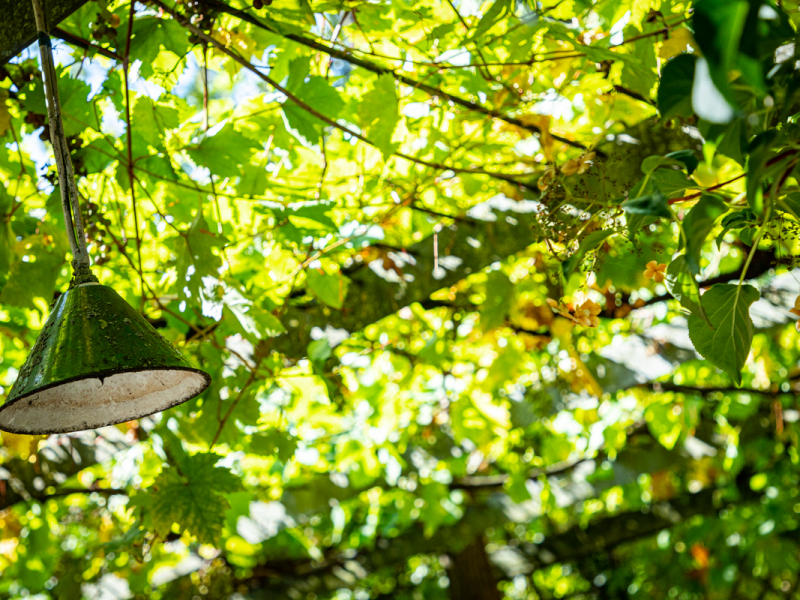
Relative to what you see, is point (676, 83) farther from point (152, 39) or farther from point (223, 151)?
point (152, 39)

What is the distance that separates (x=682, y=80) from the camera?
48 cm

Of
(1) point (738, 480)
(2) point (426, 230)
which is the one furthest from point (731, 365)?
(1) point (738, 480)

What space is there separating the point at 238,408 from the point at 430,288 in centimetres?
62

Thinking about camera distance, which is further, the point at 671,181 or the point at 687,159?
the point at 671,181

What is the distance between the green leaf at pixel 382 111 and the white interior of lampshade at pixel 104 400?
0.64 m

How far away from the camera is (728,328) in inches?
27.0

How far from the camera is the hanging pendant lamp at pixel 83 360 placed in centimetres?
65

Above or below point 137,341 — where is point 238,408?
below

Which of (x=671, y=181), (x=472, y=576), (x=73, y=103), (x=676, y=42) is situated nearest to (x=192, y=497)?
(x=73, y=103)

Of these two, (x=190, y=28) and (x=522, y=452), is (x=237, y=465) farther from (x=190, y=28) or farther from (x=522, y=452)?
(x=190, y=28)

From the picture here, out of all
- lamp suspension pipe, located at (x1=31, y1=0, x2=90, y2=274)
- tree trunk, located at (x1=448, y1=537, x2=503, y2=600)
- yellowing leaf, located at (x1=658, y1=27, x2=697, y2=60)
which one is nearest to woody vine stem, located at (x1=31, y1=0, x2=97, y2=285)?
lamp suspension pipe, located at (x1=31, y1=0, x2=90, y2=274)

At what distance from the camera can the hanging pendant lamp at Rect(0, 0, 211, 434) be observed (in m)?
0.65

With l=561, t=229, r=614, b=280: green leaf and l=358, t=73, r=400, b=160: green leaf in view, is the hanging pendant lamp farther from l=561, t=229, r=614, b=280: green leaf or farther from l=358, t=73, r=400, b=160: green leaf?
l=358, t=73, r=400, b=160: green leaf

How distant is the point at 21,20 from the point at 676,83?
1046 millimetres
